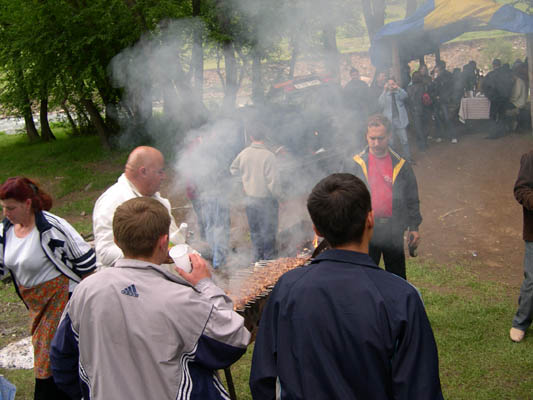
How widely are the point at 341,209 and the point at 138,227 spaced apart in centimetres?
81

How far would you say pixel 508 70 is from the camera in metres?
11.2

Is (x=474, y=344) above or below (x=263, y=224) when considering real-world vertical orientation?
below

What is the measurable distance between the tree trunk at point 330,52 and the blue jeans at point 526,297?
7.82 m

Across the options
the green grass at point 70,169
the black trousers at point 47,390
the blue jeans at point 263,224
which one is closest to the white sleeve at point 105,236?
the black trousers at point 47,390

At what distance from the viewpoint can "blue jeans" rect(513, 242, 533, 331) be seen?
397 centimetres

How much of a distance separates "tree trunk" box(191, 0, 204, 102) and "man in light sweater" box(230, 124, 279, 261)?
20.5ft

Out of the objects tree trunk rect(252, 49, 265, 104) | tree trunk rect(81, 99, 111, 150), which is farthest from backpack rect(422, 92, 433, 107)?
tree trunk rect(81, 99, 111, 150)

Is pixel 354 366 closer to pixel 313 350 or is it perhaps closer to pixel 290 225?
pixel 313 350

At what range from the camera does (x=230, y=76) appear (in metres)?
11.7

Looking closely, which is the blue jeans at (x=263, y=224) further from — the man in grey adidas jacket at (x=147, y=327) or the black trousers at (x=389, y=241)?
the man in grey adidas jacket at (x=147, y=327)

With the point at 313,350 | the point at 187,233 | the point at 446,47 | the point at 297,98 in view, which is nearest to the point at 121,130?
the point at 297,98

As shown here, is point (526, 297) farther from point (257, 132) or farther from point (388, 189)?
point (257, 132)

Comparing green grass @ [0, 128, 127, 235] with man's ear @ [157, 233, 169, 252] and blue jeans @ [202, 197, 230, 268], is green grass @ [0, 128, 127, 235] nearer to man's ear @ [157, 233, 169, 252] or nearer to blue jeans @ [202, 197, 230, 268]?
blue jeans @ [202, 197, 230, 268]

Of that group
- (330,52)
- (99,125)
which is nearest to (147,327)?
(330,52)
